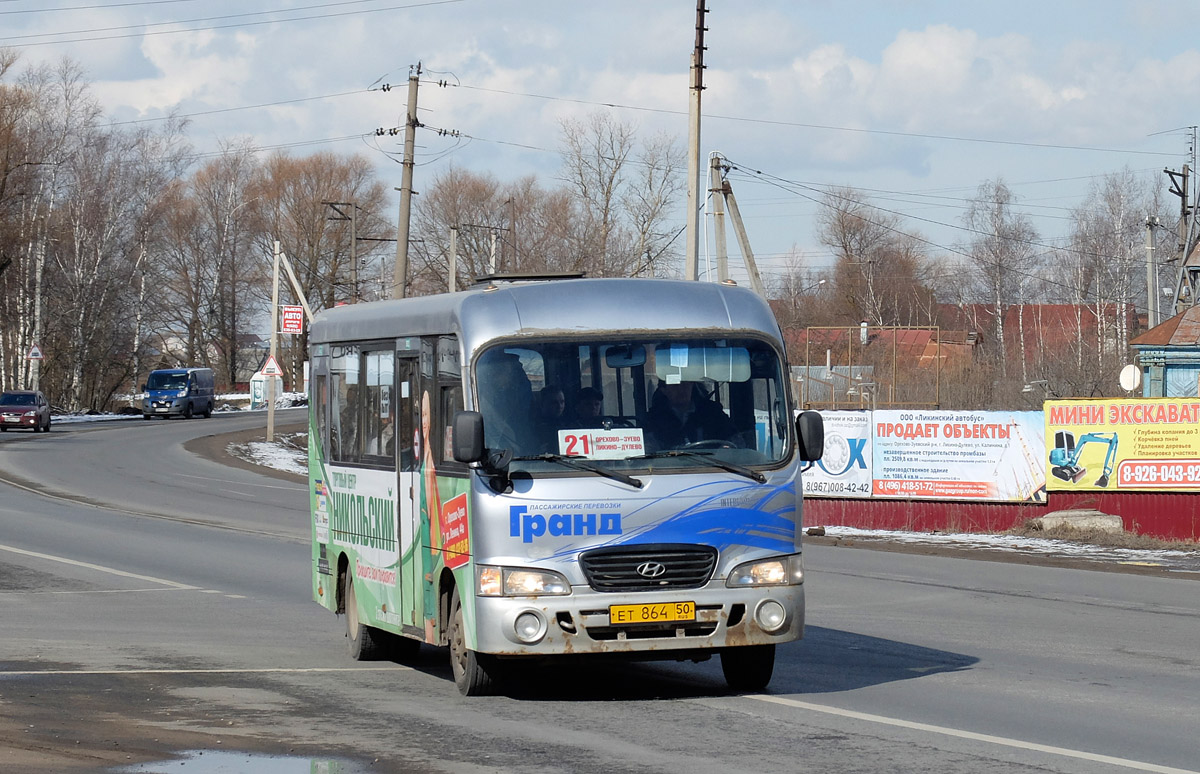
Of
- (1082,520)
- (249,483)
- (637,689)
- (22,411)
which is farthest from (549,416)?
(22,411)

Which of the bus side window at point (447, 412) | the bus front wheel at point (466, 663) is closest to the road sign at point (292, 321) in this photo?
the bus side window at point (447, 412)

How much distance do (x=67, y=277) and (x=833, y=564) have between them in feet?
202

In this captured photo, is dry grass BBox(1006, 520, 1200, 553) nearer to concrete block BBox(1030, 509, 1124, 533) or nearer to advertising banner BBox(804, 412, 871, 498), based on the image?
concrete block BBox(1030, 509, 1124, 533)

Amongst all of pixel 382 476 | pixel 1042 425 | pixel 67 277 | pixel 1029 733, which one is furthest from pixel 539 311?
pixel 67 277

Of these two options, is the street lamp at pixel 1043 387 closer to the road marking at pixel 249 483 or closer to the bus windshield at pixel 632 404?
the road marking at pixel 249 483

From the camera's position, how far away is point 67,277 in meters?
74.2

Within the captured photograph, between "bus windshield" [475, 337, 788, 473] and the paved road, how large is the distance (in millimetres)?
1487

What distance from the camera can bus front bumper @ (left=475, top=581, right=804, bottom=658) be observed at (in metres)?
8.68

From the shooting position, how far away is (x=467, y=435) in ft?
28.1

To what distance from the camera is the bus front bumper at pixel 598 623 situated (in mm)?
8680

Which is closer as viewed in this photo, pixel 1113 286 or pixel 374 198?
pixel 1113 286

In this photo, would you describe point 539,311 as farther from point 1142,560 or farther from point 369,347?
point 1142,560

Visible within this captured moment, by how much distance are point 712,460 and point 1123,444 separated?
1680 centimetres

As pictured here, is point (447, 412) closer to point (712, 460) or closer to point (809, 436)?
point (712, 460)
